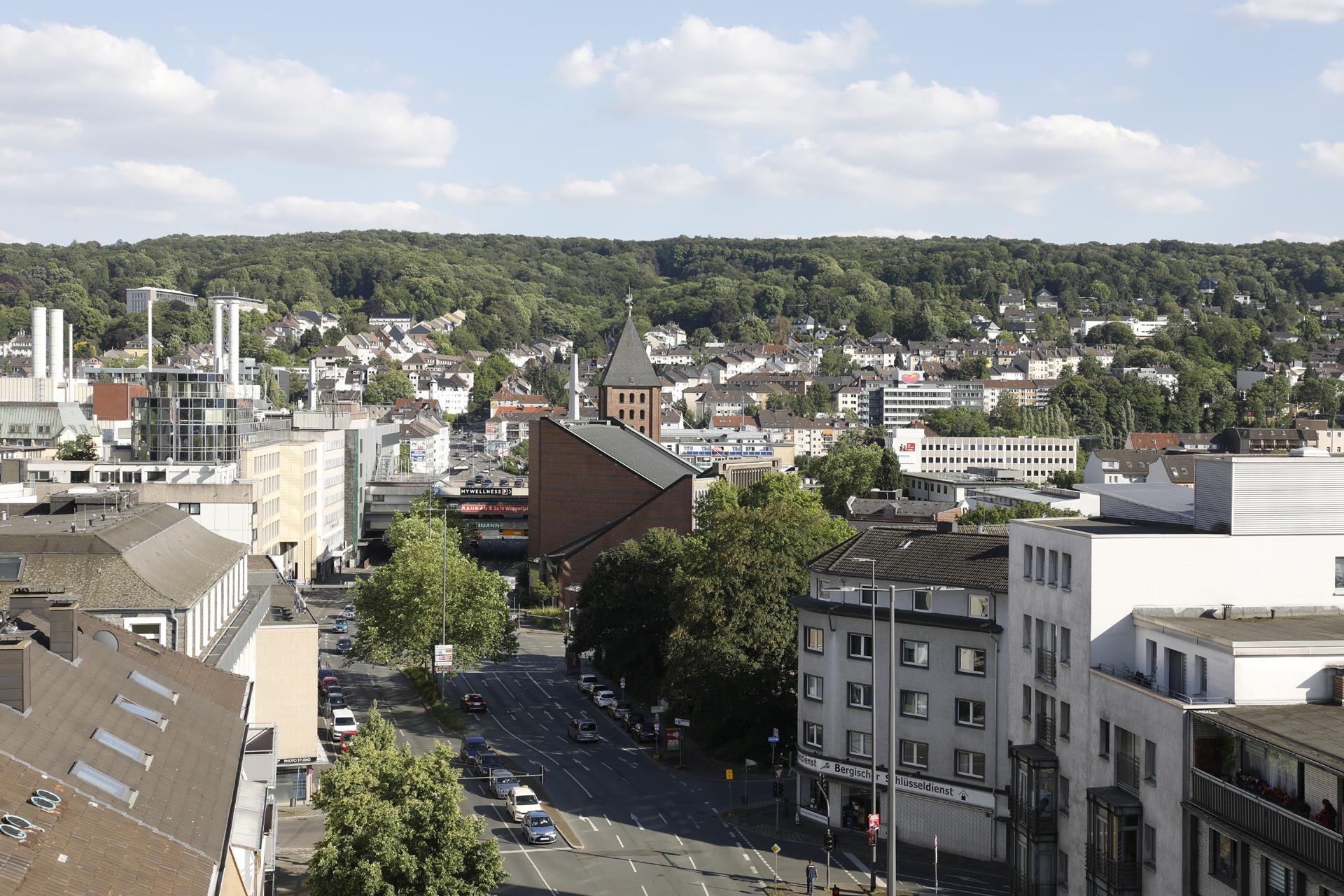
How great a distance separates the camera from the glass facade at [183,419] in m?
90.8

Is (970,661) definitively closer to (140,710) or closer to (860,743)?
(860,743)

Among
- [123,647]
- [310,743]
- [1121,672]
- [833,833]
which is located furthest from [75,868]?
[310,743]

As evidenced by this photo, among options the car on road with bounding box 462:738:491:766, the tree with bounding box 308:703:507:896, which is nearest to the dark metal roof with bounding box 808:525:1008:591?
the car on road with bounding box 462:738:491:766

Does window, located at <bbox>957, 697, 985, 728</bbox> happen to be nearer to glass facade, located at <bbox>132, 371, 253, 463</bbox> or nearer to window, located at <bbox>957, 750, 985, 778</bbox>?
window, located at <bbox>957, 750, 985, 778</bbox>

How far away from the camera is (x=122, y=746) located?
21047 mm

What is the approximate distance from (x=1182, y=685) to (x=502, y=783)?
27.3 m

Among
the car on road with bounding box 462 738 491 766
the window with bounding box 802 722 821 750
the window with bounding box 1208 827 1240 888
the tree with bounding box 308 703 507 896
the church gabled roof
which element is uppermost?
the church gabled roof

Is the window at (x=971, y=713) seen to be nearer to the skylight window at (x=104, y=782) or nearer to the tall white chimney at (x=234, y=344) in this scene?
the skylight window at (x=104, y=782)

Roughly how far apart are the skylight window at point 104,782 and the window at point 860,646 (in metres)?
31.1

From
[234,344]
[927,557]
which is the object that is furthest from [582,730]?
[234,344]

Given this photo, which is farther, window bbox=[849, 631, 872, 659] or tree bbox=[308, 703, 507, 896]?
window bbox=[849, 631, 872, 659]

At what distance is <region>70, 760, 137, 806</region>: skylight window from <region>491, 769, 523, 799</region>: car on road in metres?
32.4

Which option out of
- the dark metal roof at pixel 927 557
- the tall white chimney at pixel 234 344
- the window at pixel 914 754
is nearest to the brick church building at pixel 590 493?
the tall white chimney at pixel 234 344

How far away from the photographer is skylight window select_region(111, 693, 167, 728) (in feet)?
77.3
